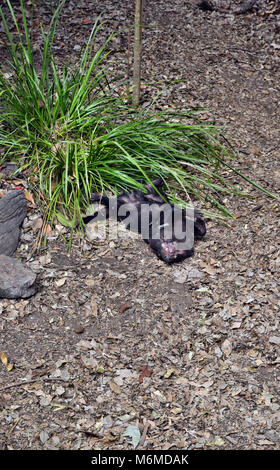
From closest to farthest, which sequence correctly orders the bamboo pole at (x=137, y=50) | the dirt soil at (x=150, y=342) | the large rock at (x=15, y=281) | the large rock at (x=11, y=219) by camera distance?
1. the dirt soil at (x=150, y=342)
2. the large rock at (x=15, y=281)
3. the large rock at (x=11, y=219)
4. the bamboo pole at (x=137, y=50)

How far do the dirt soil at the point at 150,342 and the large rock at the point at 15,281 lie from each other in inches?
2.5

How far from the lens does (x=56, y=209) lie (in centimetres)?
380

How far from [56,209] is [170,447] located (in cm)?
185

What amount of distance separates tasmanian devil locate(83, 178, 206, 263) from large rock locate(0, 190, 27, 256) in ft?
1.49

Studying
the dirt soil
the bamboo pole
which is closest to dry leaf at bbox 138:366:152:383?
the dirt soil

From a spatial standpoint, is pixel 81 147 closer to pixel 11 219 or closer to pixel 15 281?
pixel 11 219

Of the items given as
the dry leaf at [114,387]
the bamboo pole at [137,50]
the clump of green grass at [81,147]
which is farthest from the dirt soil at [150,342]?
the bamboo pole at [137,50]

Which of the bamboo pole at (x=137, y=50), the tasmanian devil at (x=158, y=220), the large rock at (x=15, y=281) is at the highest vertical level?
the bamboo pole at (x=137, y=50)

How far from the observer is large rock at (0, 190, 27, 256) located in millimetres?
3506

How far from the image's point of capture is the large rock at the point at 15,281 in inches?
127

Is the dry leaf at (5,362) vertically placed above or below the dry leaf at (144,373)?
above

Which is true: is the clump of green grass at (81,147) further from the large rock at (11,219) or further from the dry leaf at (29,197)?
the large rock at (11,219)

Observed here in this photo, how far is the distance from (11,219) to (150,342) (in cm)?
127

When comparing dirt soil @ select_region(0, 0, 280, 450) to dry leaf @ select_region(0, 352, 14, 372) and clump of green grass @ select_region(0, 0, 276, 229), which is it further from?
clump of green grass @ select_region(0, 0, 276, 229)
